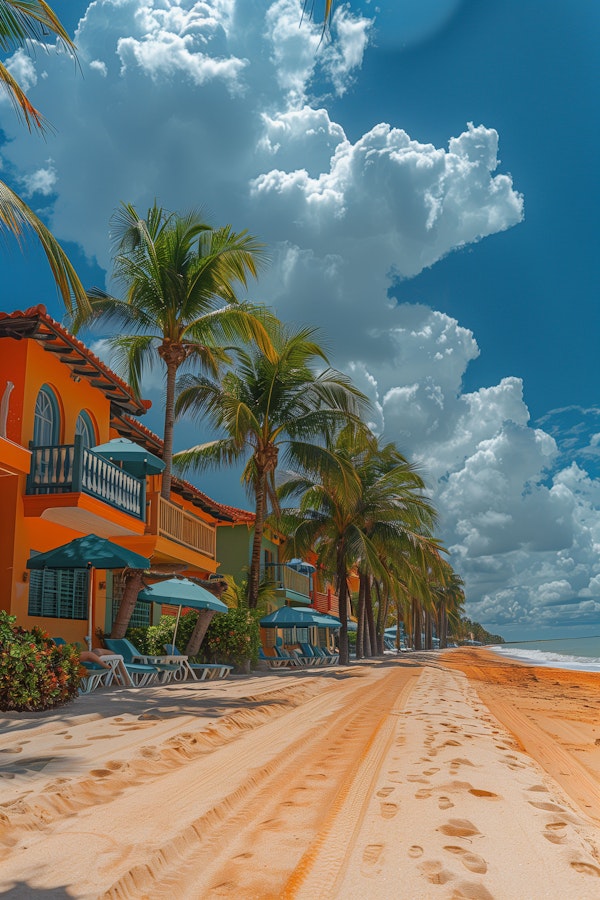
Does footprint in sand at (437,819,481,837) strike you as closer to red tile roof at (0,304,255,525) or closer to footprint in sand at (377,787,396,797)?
footprint in sand at (377,787,396,797)

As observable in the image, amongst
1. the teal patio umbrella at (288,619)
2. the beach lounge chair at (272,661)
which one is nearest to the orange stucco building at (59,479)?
the beach lounge chair at (272,661)

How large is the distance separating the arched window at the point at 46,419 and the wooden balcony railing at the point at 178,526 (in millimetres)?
2813

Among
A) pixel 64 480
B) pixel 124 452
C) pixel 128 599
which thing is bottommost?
pixel 128 599

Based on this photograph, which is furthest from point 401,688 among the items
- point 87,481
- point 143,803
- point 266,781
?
point 143,803

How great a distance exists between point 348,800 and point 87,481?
30.0 feet

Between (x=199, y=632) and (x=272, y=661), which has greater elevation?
(x=199, y=632)

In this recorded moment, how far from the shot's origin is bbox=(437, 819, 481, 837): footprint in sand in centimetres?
347

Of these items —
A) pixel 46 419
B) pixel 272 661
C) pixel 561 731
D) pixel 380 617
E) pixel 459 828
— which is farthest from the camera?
pixel 380 617

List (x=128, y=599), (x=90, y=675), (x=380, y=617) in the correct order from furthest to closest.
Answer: (x=380, y=617)
(x=128, y=599)
(x=90, y=675)

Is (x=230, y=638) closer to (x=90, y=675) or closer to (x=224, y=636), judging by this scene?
(x=224, y=636)

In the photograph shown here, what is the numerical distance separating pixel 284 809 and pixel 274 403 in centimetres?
1525

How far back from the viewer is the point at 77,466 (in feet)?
39.2

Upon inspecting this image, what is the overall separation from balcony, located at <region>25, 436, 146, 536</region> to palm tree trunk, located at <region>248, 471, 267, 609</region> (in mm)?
4930

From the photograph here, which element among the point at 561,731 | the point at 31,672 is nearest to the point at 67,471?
the point at 31,672
